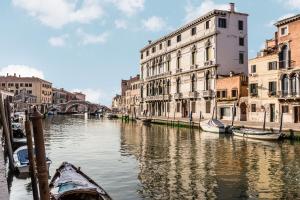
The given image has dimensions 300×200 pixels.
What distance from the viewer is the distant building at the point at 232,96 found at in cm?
4644

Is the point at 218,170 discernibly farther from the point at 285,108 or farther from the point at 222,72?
the point at 222,72

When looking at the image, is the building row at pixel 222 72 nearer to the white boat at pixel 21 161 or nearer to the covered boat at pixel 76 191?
the white boat at pixel 21 161

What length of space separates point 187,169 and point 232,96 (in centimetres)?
2929

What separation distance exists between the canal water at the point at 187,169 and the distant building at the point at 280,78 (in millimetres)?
9995

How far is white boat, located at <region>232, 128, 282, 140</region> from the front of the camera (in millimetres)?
31447

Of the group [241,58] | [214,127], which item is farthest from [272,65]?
[241,58]

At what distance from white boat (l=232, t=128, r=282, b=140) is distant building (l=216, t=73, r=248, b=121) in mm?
9933

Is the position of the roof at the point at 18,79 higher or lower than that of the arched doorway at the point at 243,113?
higher

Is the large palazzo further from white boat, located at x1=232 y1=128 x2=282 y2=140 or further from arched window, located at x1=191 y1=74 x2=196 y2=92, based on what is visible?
white boat, located at x1=232 y1=128 x2=282 y2=140

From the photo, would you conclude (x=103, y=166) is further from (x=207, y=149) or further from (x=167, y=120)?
(x=167, y=120)

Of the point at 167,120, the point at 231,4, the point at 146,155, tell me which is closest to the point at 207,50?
the point at 231,4

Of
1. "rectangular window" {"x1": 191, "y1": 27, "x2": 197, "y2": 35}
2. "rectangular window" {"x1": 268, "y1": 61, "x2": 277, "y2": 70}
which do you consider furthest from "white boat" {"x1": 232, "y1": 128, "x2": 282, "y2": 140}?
"rectangular window" {"x1": 191, "y1": 27, "x2": 197, "y2": 35}

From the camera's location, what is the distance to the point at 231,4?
52.6 metres

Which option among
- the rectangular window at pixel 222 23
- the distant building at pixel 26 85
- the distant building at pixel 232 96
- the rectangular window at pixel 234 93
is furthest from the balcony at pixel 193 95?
the distant building at pixel 26 85
